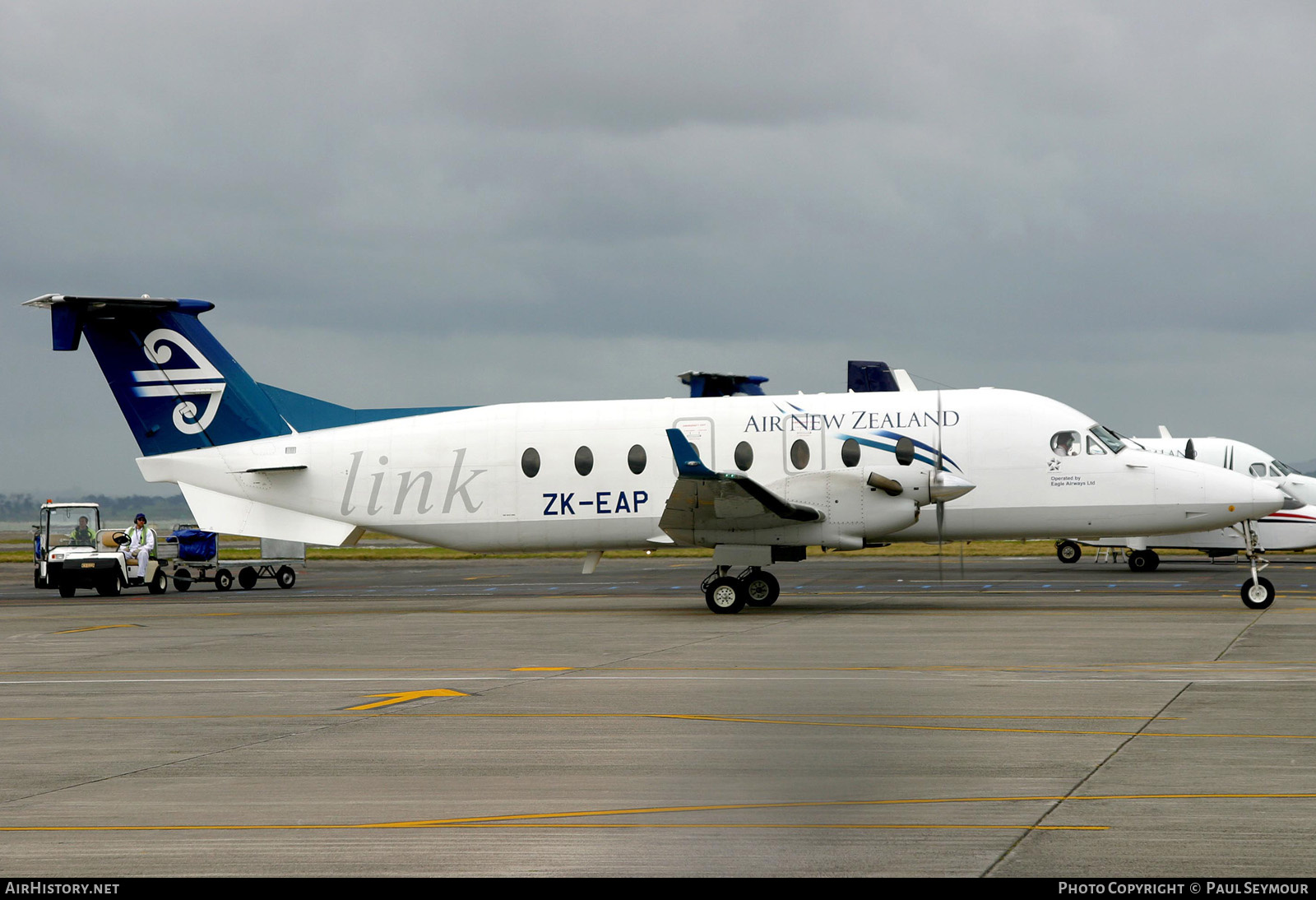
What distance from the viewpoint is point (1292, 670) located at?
11914 mm

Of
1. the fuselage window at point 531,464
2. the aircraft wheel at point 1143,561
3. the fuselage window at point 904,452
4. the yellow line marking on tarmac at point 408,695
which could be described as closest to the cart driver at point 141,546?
the fuselage window at point 531,464

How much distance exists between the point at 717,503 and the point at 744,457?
1.81 m

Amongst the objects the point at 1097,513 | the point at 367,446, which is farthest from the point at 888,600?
the point at 367,446

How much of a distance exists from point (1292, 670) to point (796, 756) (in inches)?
267

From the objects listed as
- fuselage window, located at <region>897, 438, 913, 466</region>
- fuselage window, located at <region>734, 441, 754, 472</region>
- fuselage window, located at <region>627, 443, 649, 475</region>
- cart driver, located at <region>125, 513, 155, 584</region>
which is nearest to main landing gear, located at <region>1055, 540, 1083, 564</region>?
fuselage window, located at <region>897, 438, 913, 466</region>

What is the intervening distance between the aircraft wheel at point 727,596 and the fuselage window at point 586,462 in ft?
10.7

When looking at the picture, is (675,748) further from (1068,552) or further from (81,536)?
(1068,552)

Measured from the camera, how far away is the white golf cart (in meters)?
28.9

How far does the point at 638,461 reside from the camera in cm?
2108

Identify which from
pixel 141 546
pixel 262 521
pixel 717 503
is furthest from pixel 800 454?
pixel 141 546

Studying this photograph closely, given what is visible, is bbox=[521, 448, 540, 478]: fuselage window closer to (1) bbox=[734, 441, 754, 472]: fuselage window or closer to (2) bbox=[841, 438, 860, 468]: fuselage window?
(1) bbox=[734, 441, 754, 472]: fuselage window

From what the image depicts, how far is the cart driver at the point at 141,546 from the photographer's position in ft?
98.1

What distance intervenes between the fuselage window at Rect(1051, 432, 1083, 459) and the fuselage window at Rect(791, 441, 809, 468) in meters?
4.24
